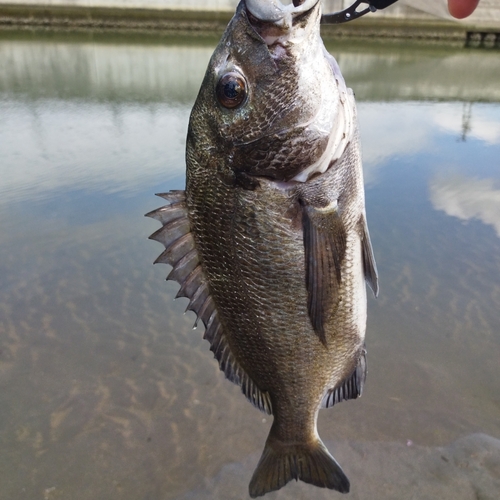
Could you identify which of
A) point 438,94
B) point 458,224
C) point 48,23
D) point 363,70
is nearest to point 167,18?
point 48,23

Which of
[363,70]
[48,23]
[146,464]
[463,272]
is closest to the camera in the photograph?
[146,464]

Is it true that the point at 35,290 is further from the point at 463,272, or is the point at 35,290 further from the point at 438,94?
the point at 438,94

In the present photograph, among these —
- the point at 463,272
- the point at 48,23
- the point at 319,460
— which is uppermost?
the point at 48,23

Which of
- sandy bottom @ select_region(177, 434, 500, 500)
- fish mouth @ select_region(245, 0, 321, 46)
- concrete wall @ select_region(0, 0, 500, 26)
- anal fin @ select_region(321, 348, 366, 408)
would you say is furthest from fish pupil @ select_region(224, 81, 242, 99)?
concrete wall @ select_region(0, 0, 500, 26)

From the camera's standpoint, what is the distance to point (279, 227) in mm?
1375

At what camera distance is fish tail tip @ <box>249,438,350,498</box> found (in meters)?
1.66

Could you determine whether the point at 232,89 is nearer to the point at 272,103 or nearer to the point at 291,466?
the point at 272,103

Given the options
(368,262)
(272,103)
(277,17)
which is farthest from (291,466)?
(277,17)

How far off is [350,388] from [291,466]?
36 centimetres

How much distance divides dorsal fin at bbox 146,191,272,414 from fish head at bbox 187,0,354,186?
0.21 m

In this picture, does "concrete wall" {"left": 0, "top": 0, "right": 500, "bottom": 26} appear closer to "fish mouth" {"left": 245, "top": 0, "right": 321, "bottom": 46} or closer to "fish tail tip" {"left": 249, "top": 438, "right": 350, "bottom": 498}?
"fish mouth" {"left": 245, "top": 0, "right": 321, "bottom": 46}

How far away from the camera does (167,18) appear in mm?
20719

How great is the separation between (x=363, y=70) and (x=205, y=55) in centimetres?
550

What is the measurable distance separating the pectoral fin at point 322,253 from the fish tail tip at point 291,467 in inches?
21.6
